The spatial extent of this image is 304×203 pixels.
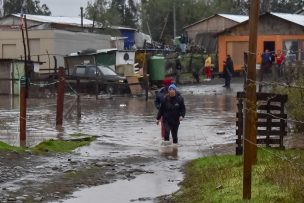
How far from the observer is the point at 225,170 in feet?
38.0

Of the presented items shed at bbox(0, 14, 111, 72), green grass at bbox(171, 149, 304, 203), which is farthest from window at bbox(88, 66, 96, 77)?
green grass at bbox(171, 149, 304, 203)

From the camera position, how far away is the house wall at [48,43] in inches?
1701

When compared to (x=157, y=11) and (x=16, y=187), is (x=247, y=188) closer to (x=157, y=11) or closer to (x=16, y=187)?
(x=16, y=187)

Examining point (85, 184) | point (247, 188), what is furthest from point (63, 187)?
point (247, 188)

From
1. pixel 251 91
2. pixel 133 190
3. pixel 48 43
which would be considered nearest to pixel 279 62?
pixel 48 43

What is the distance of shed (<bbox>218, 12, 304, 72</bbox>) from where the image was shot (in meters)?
43.3

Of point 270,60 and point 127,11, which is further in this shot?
point 127,11

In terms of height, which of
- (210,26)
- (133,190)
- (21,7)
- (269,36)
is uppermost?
(21,7)

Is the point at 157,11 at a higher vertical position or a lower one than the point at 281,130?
higher

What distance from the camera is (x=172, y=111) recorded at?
16.5m

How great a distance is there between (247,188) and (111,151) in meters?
7.02

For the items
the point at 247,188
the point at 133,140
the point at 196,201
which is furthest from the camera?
the point at 133,140

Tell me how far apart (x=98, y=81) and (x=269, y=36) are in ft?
48.5

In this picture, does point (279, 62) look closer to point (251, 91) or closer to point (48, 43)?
point (48, 43)
